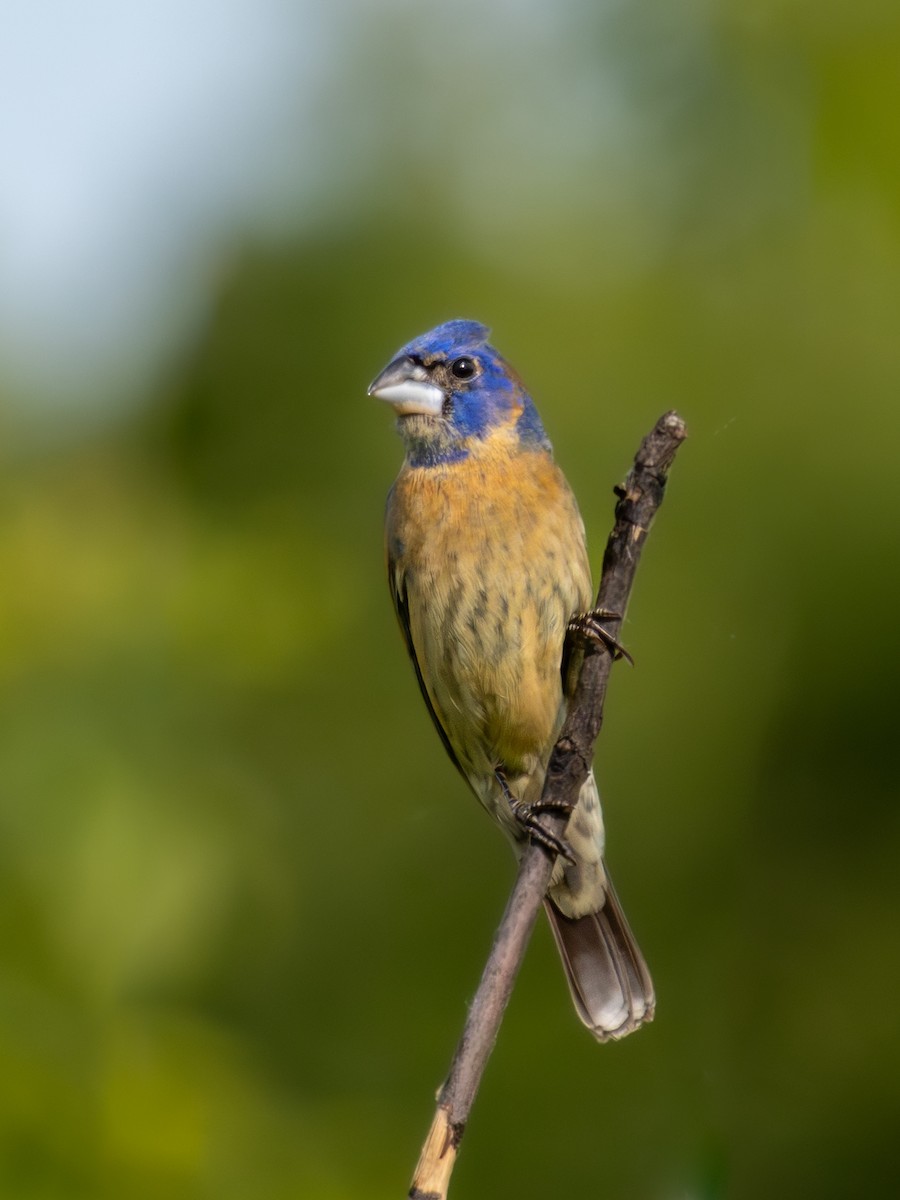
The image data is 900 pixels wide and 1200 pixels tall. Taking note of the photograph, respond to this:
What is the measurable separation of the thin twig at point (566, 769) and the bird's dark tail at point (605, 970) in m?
1.11

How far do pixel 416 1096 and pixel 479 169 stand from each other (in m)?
3.40

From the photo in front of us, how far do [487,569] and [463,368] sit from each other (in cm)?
54

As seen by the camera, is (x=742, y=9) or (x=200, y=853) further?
(x=742, y=9)

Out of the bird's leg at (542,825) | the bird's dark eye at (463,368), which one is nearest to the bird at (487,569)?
the bird's dark eye at (463,368)

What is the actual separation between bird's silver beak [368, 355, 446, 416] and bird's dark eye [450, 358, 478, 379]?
65 millimetres

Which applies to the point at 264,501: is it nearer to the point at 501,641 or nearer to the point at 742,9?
the point at 501,641

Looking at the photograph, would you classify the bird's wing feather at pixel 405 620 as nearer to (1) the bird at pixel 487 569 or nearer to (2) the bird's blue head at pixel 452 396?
(1) the bird at pixel 487 569

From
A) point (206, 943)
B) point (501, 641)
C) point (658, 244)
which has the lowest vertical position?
point (206, 943)

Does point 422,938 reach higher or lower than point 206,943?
lower

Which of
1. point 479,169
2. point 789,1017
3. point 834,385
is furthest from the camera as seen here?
point 479,169

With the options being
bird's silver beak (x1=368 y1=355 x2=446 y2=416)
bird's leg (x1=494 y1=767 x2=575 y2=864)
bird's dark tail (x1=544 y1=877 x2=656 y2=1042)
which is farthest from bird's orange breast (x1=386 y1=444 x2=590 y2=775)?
bird's dark tail (x1=544 y1=877 x2=656 y2=1042)

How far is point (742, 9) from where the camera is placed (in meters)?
5.89

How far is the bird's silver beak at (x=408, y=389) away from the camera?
3.96 m

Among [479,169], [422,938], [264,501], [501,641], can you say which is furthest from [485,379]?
[479,169]
